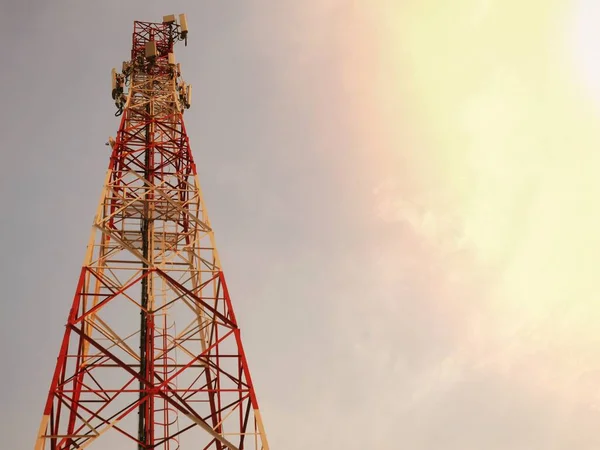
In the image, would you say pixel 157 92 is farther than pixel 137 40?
No

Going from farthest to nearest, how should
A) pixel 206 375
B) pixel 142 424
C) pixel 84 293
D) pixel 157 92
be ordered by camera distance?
pixel 157 92 → pixel 206 375 → pixel 142 424 → pixel 84 293

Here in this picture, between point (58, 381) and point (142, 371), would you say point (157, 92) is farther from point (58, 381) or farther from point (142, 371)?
point (58, 381)

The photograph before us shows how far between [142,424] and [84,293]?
543 cm

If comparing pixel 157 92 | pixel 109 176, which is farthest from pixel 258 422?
pixel 157 92

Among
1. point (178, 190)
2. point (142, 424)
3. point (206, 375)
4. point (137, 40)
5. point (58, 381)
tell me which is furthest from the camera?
point (137, 40)

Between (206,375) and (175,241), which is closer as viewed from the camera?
(206,375)

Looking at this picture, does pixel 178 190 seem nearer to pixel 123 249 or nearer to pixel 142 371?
pixel 123 249

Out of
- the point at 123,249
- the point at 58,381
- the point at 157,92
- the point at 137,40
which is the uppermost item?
the point at 137,40

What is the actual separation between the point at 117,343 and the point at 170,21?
19.9 meters

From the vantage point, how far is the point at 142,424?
62.1ft

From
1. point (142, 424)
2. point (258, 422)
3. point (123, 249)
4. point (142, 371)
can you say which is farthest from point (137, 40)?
point (258, 422)

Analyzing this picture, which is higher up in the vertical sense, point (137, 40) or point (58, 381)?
point (137, 40)

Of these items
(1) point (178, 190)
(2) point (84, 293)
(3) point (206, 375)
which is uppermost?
(1) point (178, 190)

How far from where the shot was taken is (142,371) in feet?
64.4
